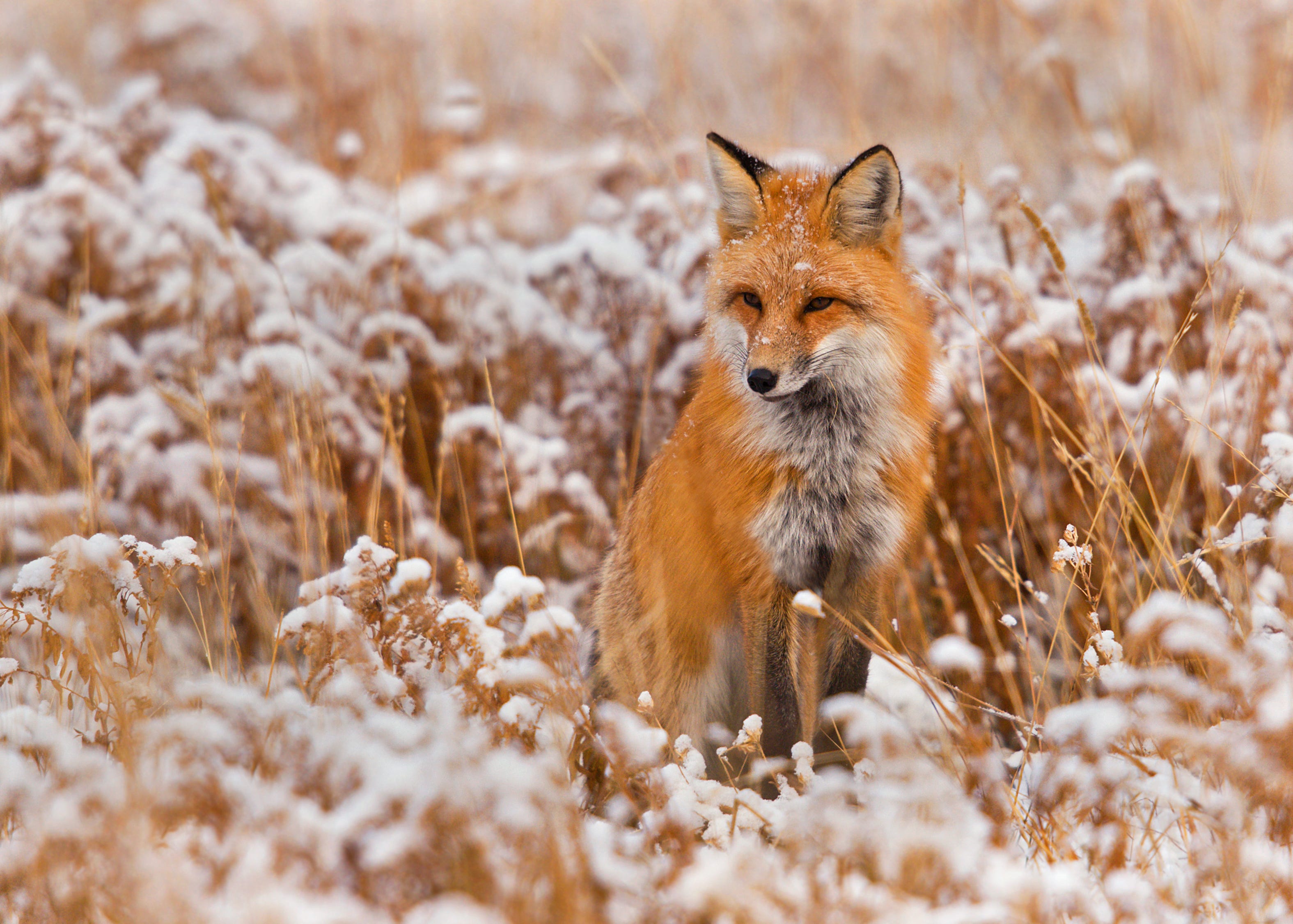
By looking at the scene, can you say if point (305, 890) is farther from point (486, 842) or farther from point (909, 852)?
point (909, 852)

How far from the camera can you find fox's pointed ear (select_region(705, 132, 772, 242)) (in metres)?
3.14

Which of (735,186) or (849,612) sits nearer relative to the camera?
(849,612)

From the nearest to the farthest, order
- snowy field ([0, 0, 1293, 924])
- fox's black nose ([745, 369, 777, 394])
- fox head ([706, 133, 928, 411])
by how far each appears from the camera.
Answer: snowy field ([0, 0, 1293, 924]), fox's black nose ([745, 369, 777, 394]), fox head ([706, 133, 928, 411])

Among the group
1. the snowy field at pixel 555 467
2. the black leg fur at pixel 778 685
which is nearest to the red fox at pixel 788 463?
the black leg fur at pixel 778 685

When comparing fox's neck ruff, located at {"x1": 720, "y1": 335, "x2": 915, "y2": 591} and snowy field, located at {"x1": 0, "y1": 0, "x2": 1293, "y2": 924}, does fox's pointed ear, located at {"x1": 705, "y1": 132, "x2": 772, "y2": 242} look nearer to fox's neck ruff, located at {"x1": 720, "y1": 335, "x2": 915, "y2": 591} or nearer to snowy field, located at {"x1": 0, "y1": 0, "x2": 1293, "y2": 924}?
fox's neck ruff, located at {"x1": 720, "y1": 335, "x2": 915, "y2": 591}

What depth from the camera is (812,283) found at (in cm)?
299

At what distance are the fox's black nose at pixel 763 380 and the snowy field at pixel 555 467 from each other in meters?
0.75

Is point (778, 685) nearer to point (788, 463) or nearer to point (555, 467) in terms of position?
point (788, 463)

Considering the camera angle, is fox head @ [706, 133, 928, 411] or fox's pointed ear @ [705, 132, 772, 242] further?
fox's pointed ear @ [705, 132, 772, 242]

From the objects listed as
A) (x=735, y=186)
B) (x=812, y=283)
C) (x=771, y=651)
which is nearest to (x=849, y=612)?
(x=771, y=651)

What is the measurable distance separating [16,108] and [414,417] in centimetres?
353

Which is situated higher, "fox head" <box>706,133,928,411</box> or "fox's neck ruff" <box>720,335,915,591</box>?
"fox head" <box>706,133,928,411</box>

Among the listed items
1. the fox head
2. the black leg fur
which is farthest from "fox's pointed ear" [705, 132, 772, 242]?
the black leg fur

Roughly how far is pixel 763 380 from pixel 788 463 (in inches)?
14.7
